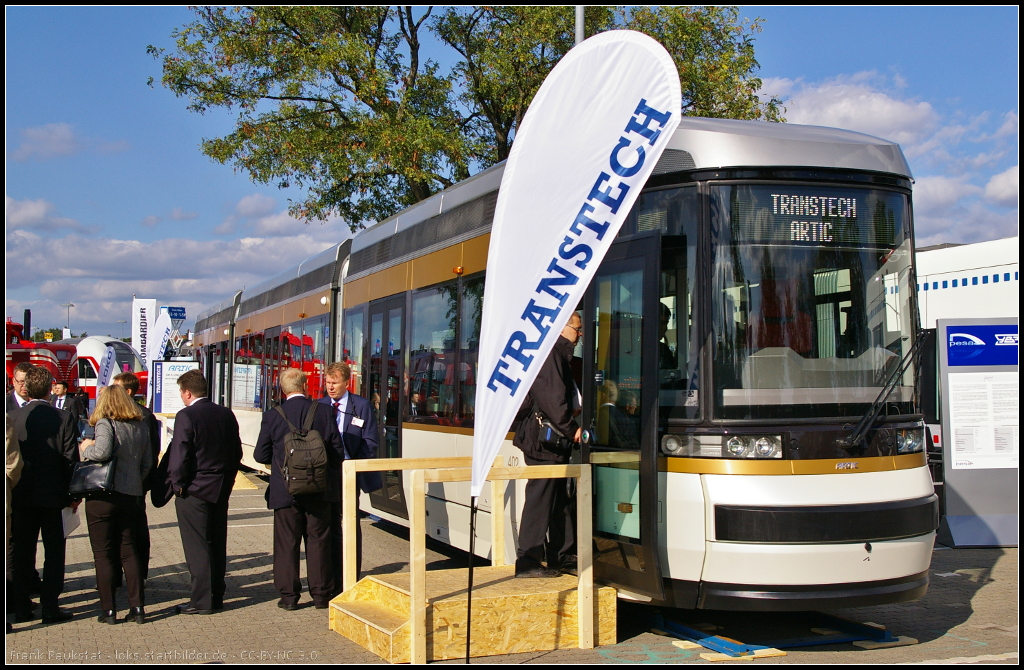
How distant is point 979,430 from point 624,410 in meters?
5.92

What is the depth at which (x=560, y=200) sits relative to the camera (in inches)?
212

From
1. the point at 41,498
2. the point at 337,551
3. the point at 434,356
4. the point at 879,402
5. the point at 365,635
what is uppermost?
the point at 434,356

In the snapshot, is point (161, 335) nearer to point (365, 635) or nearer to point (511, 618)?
point (365, 635)

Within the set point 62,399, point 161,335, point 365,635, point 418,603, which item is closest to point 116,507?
point 365,635

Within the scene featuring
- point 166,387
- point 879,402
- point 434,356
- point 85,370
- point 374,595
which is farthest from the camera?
point 85,370

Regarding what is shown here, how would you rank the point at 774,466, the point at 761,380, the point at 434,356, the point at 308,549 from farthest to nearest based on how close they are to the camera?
the point at 434,356, the point at 308,549, the point at 761,380, the point at 774,466

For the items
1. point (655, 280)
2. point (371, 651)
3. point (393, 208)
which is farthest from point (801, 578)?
point (393, 208)

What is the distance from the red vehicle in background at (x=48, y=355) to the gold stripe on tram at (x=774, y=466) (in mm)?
24266

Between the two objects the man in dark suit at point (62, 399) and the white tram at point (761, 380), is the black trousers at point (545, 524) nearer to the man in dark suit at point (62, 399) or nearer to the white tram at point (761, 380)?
the white tram at point (761, 380)

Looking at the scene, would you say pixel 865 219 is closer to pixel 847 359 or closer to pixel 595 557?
pixel 847 359

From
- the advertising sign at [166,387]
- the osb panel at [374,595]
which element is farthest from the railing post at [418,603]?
the advertising sign at [166,387]

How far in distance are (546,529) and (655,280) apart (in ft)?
5.98

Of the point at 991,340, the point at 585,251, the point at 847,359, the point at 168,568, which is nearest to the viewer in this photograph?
the point at 585,251

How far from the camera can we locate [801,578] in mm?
5453
